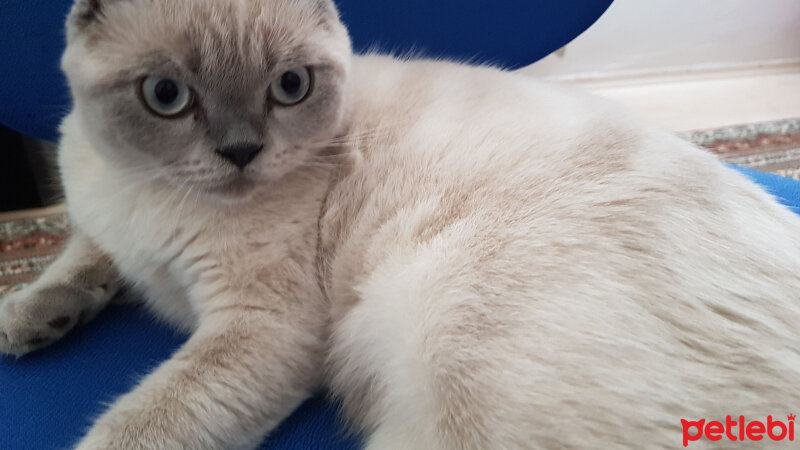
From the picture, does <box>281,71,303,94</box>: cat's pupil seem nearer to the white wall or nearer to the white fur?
the white fur

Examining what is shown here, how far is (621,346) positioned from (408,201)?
0.40 metres

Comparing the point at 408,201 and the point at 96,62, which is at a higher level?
the point at 96,62

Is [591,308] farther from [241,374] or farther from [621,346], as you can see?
[241,374]

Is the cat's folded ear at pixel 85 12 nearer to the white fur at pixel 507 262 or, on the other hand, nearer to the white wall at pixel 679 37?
the white fur at pixel 507 262

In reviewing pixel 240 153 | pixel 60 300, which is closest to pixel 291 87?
pixel 240 153

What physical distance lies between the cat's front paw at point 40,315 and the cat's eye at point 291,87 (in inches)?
20.9

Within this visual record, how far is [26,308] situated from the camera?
3.10ft

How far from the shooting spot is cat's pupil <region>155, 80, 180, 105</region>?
0.80 meters

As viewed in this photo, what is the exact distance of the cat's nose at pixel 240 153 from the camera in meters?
0.81

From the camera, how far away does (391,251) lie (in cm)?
88

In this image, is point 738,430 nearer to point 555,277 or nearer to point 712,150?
point 555,277

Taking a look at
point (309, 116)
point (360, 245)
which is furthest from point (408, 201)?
point (309, 116)

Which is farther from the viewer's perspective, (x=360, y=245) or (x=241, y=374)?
(x=360, y=245)

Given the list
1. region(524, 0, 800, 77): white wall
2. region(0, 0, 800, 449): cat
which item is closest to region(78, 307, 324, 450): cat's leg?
region(0, 0, 800, 449): cat
